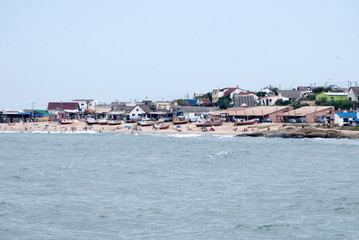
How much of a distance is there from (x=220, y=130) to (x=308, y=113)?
15032 millimetres

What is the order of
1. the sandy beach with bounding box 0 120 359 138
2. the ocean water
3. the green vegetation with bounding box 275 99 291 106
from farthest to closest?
1. the green vegetation with bounding box 275 99 291 106
2. the sandy beach with bounding box 0 120 359 138
3. the ocean water

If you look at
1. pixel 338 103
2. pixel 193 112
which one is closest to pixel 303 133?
pixel 338 103

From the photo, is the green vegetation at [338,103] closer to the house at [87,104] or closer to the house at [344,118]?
the house at [344,118]

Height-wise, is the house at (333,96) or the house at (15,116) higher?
the house at (333,96)

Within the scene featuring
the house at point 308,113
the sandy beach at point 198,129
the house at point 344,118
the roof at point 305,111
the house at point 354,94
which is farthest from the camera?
the house at point 354,94

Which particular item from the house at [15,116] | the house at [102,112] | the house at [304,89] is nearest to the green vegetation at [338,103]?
the house at [304,89]

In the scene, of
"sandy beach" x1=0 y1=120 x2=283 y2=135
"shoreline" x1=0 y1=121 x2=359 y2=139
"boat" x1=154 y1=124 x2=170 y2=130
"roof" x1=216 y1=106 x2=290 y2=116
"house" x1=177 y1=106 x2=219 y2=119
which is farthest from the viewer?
"house" x1=177 y1=106 x2=219 y2=119

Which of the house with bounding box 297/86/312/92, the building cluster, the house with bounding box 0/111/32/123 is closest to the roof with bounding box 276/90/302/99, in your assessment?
the building cluster

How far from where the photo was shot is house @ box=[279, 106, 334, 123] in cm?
7988

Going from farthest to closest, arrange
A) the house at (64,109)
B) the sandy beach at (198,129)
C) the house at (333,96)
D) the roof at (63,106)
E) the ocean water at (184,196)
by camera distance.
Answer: the roof at (63,106), the house at (64,109), the house at (333,96), the sandy beach at (198,129), the ocean water at (184,196)

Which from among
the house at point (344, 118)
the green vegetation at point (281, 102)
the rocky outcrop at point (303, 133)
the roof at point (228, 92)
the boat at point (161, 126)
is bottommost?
the rocky outcrop at point (303, 133)

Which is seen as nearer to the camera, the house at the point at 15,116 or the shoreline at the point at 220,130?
the shoreline at the point at 220,130

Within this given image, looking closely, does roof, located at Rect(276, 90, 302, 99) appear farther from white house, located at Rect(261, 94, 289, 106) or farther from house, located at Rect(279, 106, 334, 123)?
house, located at Rect(279, 106, 334, 123)

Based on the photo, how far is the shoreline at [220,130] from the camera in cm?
6600
